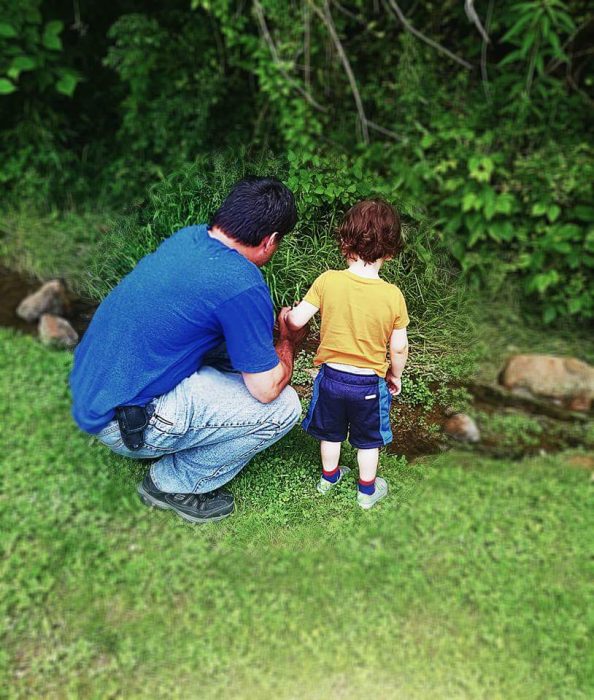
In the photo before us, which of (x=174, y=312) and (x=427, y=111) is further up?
(x=427, y=111)

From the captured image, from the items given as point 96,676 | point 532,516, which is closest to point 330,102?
point 532,516

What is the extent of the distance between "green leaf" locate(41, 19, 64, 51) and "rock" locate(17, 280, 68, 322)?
2.85 feet

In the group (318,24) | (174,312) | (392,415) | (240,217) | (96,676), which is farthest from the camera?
(318,24)

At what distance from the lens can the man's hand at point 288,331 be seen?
1.09 metres

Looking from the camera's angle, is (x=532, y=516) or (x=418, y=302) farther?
(x=532, y=516)

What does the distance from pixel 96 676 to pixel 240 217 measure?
1.13 metres

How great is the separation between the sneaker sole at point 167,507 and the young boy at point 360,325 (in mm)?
381

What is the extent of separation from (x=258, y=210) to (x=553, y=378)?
36.7 inches

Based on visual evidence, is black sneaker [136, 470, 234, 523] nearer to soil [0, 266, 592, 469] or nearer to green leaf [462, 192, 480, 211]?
soil [0, 266, 592, 469]

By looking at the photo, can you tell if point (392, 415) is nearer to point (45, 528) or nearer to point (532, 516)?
point (532, 516)

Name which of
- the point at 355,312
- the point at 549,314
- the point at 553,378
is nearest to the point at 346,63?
the point at 549,314

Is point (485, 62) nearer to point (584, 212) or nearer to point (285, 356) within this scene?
point (584, 212)

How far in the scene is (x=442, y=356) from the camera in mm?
1215

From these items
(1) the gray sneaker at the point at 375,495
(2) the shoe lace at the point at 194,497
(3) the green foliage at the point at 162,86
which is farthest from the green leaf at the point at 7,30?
(1) the gray sneaker at the point at 375,495
